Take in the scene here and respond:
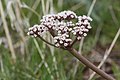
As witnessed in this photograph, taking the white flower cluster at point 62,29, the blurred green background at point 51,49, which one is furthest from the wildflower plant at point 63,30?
the blurred green background at point 51,49

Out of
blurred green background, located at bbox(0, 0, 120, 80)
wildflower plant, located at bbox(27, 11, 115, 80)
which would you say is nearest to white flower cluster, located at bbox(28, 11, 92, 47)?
wildflower plant, located at bbox(27, 11, 115, 80)

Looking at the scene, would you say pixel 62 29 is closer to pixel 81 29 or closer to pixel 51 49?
pixel 81 29

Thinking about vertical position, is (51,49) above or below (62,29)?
below

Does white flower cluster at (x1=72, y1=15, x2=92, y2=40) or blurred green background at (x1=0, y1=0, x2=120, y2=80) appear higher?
white flower cluster at (x1=72, y1=15, x2=92, y2=40)

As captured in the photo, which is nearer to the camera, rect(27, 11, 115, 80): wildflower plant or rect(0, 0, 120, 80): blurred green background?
rect(27, 11, 115, 80): wildflower plant

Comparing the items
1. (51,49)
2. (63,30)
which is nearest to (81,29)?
(63,30)

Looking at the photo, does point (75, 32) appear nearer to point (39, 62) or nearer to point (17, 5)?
point (39, 62)

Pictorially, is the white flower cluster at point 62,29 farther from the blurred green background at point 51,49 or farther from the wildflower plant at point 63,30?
the blurred green background at point 51,49

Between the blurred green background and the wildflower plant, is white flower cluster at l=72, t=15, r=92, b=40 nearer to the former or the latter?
the wildflower plant
